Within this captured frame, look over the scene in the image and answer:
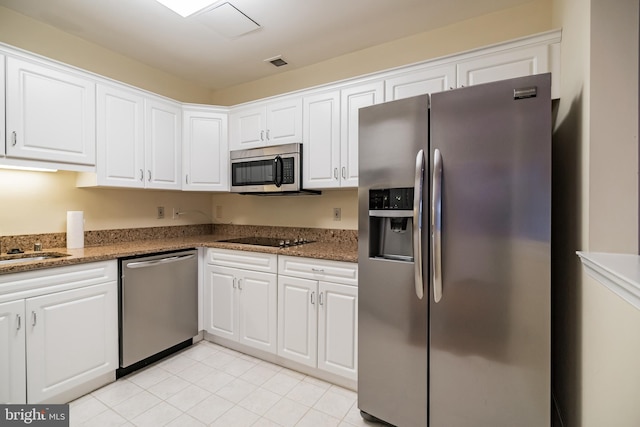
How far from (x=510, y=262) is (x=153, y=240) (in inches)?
117

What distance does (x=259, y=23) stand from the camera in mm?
2293

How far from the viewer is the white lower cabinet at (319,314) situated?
6.64 feet

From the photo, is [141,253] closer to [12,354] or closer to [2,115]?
[12,354]

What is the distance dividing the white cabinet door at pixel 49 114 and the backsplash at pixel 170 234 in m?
0.68

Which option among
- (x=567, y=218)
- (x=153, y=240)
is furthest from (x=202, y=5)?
(x=567, y=218)

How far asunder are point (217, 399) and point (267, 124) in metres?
2.18

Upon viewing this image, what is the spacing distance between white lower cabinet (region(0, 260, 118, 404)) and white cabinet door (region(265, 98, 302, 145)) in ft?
5.23

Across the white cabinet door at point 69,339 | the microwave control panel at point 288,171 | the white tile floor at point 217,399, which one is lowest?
the white tile floor at point 217,399

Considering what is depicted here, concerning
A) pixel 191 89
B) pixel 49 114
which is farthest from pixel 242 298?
pixel 191 89

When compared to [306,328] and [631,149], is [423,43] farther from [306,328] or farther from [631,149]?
[306,328]

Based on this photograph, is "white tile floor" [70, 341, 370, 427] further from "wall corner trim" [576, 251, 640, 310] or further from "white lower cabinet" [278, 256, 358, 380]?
"wall corner trim" [576, 251, 640, 310]

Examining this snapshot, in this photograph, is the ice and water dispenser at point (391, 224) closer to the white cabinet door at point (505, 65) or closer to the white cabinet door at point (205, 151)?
the white cabinet door at point (505, 65)

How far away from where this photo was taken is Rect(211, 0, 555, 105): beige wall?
2.12 meters

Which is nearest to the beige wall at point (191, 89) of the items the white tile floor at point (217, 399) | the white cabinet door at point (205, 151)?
the white cabinet door at point (205, 151)
